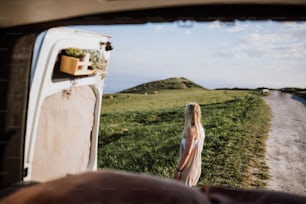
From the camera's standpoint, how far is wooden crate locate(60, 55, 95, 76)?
2.21m

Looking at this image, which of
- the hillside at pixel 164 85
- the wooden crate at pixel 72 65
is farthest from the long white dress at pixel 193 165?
the hillside at pixel 164 85

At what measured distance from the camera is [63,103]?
2.56 meters

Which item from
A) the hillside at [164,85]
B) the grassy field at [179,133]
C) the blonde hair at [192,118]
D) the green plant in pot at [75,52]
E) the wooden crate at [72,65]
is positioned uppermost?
the green plant in pot at [75,52]

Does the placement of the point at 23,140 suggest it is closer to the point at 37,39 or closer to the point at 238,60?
the point at 37,39

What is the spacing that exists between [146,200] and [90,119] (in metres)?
2.91

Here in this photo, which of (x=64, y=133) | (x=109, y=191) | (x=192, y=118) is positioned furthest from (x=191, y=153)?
(x=109, y=191)

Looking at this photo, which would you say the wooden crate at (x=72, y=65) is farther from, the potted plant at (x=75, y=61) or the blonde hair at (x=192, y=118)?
the blonde hair at (x=192, y=118)

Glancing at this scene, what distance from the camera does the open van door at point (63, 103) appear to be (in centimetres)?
175

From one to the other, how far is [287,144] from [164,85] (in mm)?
2484

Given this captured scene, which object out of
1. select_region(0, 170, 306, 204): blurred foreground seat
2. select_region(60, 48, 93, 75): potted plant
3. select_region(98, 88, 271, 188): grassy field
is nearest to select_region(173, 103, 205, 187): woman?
select_region(60, 48, 93, 75): potted plant

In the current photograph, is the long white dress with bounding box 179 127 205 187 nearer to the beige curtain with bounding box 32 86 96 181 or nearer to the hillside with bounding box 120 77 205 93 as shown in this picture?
the beige curtain with bounding box 32 86 96 181

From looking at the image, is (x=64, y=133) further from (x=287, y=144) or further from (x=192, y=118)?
(x=287, y=144)

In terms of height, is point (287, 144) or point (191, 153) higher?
point (191, 153)

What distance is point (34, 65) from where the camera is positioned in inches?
63.0
